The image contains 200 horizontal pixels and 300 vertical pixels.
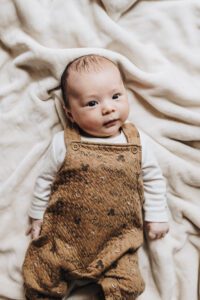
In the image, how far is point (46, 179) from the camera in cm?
111

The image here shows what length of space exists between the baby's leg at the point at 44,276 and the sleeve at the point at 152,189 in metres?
0.24

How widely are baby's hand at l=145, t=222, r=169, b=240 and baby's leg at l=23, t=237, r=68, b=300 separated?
0.23m

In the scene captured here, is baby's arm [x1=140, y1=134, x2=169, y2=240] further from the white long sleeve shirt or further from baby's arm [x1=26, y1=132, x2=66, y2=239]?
baby's arm [x1=26, y1=132, x2=66, y2=239]

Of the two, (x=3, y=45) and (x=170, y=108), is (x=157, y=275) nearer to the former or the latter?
(x=170, y=108)

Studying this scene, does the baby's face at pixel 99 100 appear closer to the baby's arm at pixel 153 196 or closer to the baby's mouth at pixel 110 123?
the baby's mouth at pixel 110 123

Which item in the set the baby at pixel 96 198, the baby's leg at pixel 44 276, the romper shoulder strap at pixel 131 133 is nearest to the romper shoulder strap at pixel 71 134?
the baby at pixel 96 198

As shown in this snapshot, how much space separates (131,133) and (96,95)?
0.13 metres

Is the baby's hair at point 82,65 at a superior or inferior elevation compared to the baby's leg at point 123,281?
superior

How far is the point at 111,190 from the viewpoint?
1055 mm

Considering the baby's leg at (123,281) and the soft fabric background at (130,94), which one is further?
the soft fabric background at (130,94)

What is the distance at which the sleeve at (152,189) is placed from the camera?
109 centimetres

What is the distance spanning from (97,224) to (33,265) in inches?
7.2

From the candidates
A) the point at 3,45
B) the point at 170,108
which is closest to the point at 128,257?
the point at 170,108

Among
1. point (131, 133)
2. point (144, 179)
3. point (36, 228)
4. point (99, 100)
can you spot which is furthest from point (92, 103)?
point (36, 228)
